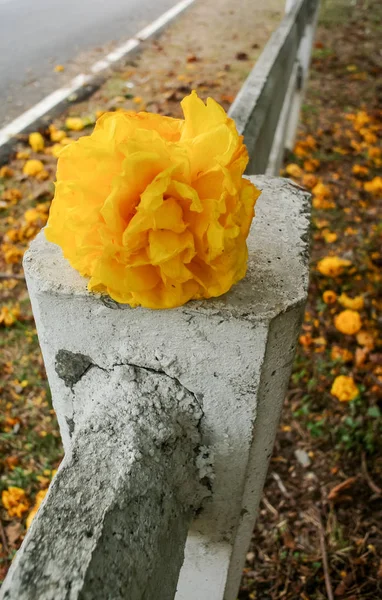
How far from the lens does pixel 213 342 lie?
1018 millimetres

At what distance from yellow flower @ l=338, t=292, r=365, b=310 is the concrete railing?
1.05 meters

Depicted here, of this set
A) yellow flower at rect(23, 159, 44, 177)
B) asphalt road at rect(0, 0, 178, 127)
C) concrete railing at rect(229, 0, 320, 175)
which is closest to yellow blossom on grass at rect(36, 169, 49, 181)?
yellow flower at rect(23, 159, 44, 177)

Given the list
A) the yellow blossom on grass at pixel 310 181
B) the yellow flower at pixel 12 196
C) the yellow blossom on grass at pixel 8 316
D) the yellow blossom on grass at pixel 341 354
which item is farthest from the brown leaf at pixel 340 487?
the yellow flower at pixel 12 196

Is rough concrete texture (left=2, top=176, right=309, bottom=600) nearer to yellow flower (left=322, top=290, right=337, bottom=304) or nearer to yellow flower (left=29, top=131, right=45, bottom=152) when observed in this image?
yellow flower (left=322, top=290, right=337, bottom=304)

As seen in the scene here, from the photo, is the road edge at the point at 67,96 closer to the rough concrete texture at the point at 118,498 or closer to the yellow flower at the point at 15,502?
the yellow flower at the point at 15,502

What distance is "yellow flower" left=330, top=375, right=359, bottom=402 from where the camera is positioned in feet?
9.27

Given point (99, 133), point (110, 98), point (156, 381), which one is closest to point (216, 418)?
point (156, 381)

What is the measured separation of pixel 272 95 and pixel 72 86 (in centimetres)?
391

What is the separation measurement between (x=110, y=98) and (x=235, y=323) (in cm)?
554

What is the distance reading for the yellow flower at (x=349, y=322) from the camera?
3.22 m

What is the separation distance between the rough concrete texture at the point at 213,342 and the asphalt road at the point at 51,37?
482cm

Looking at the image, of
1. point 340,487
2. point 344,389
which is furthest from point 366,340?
point 340,487

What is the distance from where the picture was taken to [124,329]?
3.47 feet

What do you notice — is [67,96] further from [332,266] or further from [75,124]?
[332,266]
